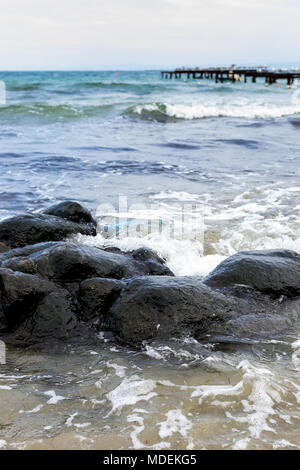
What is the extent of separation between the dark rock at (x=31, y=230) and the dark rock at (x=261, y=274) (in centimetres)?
214

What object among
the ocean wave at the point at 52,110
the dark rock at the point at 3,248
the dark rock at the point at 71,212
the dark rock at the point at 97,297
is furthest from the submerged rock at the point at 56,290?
the ocean wave at the point at 52,110

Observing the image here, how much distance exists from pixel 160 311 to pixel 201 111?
21676 mm

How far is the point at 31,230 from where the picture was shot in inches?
230

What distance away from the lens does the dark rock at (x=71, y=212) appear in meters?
6.57

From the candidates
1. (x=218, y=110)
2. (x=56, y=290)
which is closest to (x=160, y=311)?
(x=56, y=290)

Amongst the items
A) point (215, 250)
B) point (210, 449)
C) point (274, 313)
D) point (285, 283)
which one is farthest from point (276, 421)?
point (215, 250)

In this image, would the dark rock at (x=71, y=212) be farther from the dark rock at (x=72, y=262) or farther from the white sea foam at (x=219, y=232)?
the dark rock at (x=72, y=262)

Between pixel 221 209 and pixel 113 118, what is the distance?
568 inches

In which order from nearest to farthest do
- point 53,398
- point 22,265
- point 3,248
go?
point 53,398
point 22,265
point 3,248

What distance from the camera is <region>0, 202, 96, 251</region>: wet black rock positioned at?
18.9 feet

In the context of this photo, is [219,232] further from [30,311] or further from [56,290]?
[30,311]

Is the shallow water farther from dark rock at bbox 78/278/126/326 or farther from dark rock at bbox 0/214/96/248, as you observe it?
dark rock at bbox 0/214/96/248
